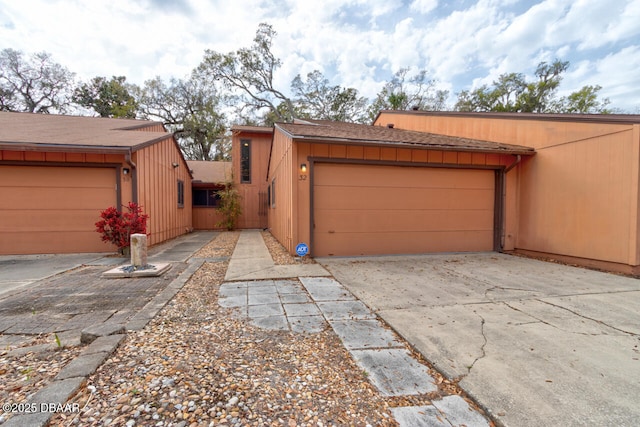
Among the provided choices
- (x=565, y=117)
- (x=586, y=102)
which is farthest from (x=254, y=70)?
(x=586, y=102)

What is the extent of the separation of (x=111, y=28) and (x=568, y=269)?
14.0 metres

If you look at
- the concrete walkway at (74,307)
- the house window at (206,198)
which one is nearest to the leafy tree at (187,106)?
the house window at (206,198)

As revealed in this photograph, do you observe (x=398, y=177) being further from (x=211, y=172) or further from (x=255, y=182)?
(x=211, y=172)

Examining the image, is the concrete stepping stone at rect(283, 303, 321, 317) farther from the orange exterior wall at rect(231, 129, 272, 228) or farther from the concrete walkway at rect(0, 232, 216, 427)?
the orange exterior wall at rect(231, 129, 272, 228)

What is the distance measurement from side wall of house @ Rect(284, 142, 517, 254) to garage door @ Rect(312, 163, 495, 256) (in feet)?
0.74

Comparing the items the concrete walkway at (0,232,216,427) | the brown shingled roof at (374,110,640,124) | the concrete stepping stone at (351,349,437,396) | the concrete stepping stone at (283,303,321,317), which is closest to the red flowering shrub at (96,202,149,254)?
the concrete walkway at (0,232,216,427)

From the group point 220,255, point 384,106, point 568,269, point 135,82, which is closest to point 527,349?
point 568,269

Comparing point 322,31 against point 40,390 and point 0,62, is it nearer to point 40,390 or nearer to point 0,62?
point 40,390

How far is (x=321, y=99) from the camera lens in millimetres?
22547

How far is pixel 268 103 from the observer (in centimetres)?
2189

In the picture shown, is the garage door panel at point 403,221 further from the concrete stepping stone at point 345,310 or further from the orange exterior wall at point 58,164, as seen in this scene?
the orange exterior wall at point 58,164

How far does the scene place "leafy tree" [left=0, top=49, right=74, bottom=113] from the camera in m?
20.0

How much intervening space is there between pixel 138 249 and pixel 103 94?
26428 mm

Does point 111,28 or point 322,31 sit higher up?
point 322,31
